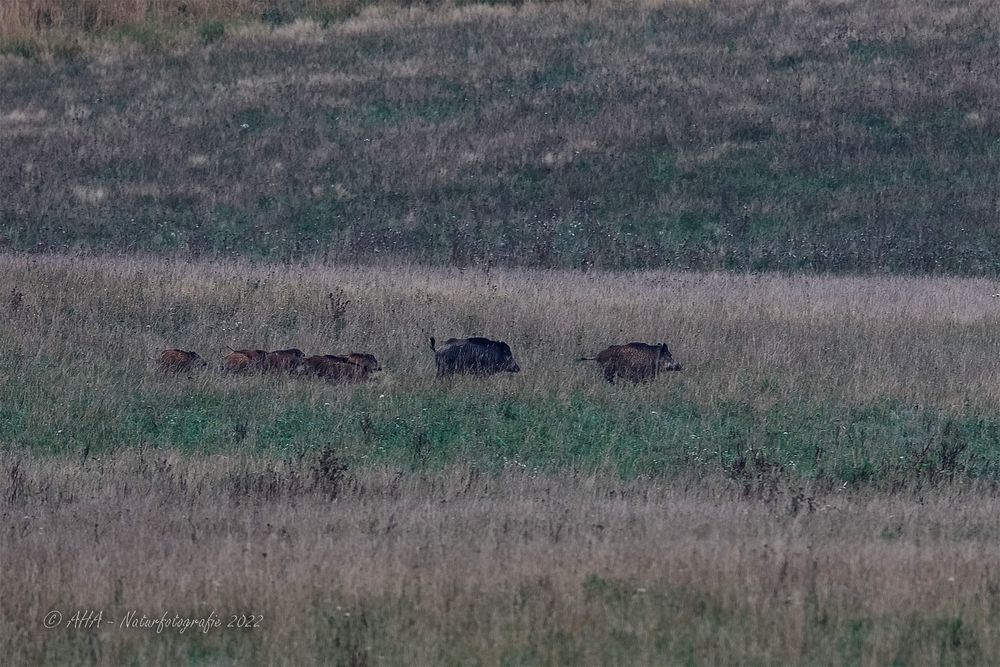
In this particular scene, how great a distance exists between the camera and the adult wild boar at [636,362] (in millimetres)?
12484

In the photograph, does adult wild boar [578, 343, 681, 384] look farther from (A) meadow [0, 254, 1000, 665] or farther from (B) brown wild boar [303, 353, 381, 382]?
(B) brown wild boar [303, 353, 381, 382]

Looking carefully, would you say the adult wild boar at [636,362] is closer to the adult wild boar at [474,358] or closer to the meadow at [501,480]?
the meadow at [501,480]

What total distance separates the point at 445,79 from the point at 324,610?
103ft

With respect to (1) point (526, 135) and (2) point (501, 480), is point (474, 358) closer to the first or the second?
(2) point (501, 480)

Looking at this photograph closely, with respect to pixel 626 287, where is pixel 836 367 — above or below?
above

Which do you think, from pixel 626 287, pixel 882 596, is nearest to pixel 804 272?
pixel 626 287

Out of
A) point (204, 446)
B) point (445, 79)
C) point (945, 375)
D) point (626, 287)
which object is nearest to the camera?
point (204, 446)

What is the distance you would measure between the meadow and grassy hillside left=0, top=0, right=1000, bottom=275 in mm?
11138

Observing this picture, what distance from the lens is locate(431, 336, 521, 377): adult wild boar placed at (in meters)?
12.5

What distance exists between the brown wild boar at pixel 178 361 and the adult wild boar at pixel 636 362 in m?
3.37

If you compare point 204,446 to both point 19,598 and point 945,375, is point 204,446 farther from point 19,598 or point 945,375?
point 945,375

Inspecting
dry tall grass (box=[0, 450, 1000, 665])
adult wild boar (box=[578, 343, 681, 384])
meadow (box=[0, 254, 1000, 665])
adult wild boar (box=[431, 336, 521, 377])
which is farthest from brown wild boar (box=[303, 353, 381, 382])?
dry tall grass (box=[0, 450, 1000, 665])

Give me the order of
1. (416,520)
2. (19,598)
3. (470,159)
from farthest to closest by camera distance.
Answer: (470,159)
(416,520)
(19,598)

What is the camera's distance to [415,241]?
92.0ft
